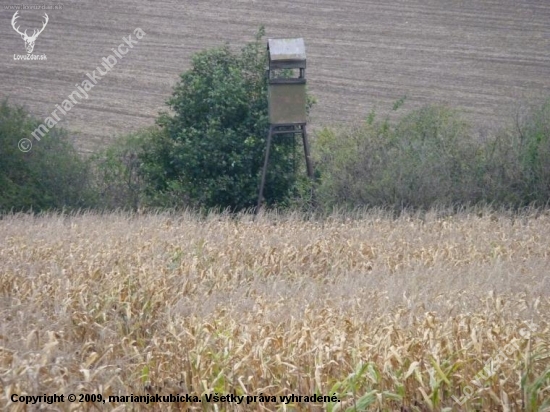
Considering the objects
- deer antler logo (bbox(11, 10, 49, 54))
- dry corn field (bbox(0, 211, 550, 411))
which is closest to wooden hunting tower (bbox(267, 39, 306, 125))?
dry corn field (bbox(0, 211, 550, 411))

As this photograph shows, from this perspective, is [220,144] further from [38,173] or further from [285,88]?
[38,173]

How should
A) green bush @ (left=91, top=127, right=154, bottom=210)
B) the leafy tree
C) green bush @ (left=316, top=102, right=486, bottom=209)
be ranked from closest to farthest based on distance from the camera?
green bush @ (left=316, top=102, right=486, bottom=209) → the leafy tree → green bush @ (left=91, top=127, right=154, bottom=210)

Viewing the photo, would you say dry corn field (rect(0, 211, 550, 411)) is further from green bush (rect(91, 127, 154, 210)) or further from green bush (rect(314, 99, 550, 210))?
green bush (rect(91, 127, 154, 210))

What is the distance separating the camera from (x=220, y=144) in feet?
52.8

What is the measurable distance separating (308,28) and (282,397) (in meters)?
29.5

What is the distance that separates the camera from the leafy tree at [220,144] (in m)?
16.1

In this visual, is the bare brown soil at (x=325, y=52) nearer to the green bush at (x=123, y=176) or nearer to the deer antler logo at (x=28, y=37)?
the deer antler logo at (x=28, y=37)

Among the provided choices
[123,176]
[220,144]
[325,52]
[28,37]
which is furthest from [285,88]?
[28,37]

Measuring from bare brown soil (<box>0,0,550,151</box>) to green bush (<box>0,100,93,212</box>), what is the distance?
5.41 m

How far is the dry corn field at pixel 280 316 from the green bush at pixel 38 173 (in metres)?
5.20

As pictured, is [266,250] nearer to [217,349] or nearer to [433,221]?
[433,221]

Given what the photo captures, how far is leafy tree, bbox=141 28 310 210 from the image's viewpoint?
16.1 m

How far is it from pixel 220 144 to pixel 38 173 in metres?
3.57

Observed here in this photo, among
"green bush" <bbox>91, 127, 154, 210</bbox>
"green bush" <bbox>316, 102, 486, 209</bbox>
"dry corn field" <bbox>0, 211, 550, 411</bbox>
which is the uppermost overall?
"dry corn field" <bbox>0, 211, 550, 411</bbox>
